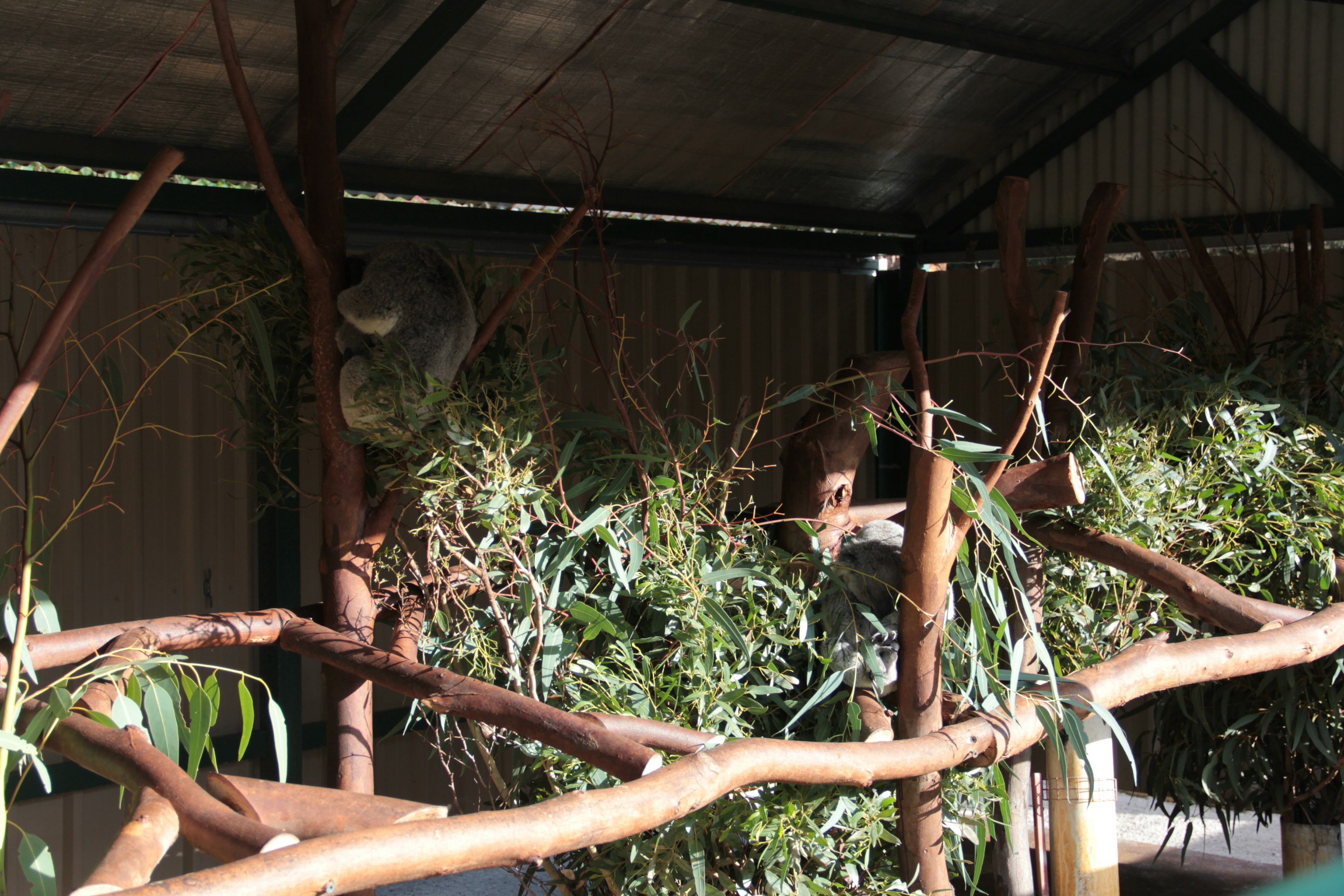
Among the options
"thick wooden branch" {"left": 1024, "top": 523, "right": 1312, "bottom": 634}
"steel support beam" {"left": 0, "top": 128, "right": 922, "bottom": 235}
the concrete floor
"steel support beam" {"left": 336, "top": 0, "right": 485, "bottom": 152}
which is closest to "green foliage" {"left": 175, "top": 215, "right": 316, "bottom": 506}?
"steel support beam" {"left": 0, "top": 128, "right": 922, "bottom": 235}

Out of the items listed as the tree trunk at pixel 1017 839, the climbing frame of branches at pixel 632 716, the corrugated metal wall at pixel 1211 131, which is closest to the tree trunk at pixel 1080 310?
the climbing frame of branches at pixel 632 716

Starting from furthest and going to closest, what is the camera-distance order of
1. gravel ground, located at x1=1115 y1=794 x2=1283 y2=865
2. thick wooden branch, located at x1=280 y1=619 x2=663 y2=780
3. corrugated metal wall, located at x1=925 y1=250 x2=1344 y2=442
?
corrugated metal wall, located at x1=925 y1=250 x2=1344 y2=442 < gravel ground, located at x1=1115 y1=794 x2=1283 y2=865 < thick wooden branch, located at x1=280 y1=619 x2=663 y2=780

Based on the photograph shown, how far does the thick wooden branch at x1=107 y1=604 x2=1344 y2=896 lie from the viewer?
77 cm

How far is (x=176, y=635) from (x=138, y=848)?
2.74ft

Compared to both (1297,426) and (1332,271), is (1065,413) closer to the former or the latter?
(1297,426)

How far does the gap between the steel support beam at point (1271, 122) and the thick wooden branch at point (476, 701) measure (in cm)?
344

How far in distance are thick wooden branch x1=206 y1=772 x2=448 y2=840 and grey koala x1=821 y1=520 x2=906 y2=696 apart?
89 centimetres

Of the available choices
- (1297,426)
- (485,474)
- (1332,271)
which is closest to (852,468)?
(485,474)

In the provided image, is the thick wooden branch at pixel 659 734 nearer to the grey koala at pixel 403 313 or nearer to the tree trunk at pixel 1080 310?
the grey koala at pixel 403 313

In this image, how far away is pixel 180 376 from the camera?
3264 mm

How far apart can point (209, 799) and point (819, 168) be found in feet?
11.2

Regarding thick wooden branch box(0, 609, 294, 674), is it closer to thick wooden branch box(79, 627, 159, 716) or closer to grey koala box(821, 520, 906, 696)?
thick wooden branch box(79, 627, 159, 716)

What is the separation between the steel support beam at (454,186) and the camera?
265cm

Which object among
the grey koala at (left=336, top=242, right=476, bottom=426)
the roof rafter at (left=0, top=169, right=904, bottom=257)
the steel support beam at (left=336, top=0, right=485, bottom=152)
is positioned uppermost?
the steel support beam at (left=336, top=0, right=485, bottom=152)
